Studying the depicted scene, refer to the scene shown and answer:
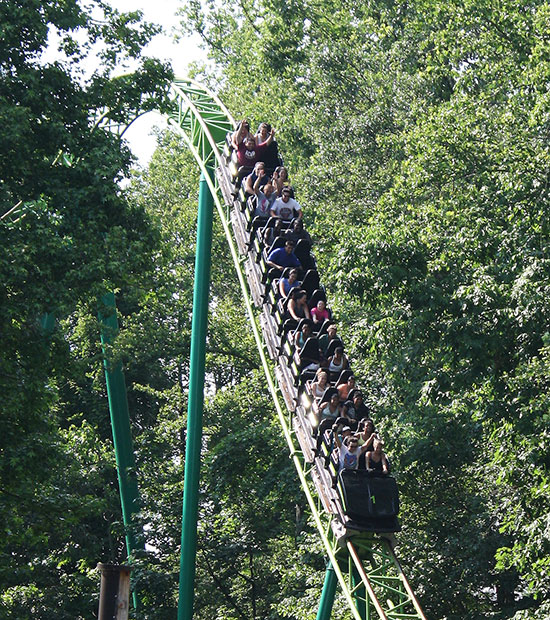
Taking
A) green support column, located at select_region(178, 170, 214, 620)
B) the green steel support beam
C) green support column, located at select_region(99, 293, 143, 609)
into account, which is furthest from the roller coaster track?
green support column, located at select_region(99, 293, 143, 609)

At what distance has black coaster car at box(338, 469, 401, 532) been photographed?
9328mm

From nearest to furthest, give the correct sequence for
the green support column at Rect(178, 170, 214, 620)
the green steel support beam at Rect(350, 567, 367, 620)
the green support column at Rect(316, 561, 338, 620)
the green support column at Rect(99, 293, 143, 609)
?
the green steel support beam at Rect(350, 567, 367, 620) → the green support column at Rect(316, 561, 338, 620) → the green support column at Rect(178, 170, 214, 620) → the green support column at Rect(99, 293, 143, 609)

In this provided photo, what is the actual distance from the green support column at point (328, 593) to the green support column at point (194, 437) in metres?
2.40

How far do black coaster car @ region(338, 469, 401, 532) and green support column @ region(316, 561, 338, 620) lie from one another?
4.46ft

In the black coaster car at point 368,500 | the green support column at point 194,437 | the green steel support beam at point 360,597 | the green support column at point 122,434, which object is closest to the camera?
the green steel support beam at point 360,597

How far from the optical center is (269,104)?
27.2 meters

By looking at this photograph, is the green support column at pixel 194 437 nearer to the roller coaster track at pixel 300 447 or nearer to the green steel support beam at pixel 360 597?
the roller coaster track at pixel 300 447

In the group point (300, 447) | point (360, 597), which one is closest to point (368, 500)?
point (360, 597)

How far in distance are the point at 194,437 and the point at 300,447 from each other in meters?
1.53

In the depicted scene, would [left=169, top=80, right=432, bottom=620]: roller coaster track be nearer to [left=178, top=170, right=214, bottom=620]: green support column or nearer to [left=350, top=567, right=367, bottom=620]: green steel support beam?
[left=350, top=567, right=367, bottom=620]: green steel support beam

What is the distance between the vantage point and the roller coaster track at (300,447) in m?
9.20

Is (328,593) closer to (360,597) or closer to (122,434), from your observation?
(360,597)

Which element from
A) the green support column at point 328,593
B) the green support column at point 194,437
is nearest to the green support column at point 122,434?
the green support column at point 194,437

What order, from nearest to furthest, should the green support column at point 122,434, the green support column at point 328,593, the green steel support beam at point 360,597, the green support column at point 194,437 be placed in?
1. the green steel support beam at point 360,597
2. the green support column at point 328,593
3. the green support column at point 194,437
4. the green support column at point 122,434
